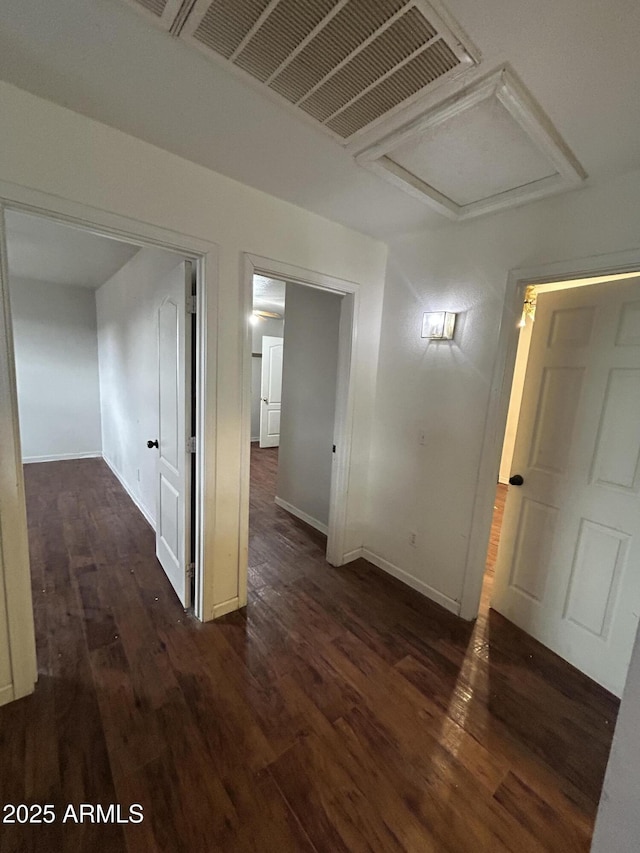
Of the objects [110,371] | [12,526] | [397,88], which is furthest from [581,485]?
[110,371]

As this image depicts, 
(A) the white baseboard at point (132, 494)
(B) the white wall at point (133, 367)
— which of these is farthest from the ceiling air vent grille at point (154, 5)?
(A) the white baseboard at point (132, 494)

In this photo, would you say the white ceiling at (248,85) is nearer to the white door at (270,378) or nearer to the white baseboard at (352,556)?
the white baseboard at (352,556)

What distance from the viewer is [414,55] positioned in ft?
3.34

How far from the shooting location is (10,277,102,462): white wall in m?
4.59

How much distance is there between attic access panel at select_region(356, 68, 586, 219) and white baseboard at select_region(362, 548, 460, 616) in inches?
92.7

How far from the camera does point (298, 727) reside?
1.48 metres

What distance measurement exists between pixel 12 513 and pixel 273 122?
1.87 metres

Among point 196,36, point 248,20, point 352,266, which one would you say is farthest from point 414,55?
point 352,266

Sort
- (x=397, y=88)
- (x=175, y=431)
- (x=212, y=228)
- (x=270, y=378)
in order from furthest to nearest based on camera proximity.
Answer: (x=270, y=378) < (x=175, y=431) < (x=212, y=228) < (x=397, y=88)

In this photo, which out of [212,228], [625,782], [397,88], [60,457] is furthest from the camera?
[60,457]

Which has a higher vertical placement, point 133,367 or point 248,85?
point 248,85

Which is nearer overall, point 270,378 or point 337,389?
point 337,389

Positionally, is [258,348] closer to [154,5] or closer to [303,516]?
[303,516]

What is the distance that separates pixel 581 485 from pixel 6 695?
289cm
